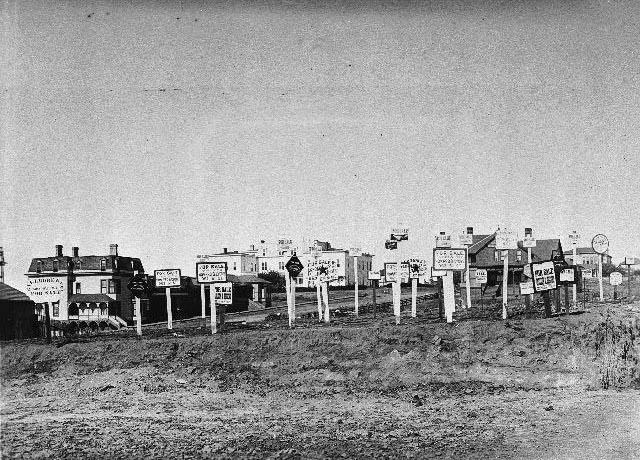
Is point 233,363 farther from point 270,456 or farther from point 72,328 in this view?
point 72,328

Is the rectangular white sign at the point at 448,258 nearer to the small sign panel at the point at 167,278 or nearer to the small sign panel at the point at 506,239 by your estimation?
the small sign panel at the point at 506,239

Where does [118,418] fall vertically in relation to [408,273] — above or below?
below

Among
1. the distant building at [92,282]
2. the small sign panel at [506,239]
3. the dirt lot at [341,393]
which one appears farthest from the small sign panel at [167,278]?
the distant building at [92,282]

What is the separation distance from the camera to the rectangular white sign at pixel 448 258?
23719mm

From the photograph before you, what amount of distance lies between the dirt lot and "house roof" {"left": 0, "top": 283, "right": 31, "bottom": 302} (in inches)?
922

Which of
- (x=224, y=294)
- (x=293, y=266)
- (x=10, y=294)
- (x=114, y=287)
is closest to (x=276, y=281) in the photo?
(x=114, y=287)

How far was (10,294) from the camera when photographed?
1806 inches

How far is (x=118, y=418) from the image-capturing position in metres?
14.7

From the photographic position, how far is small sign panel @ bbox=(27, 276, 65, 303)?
2259 centimetres

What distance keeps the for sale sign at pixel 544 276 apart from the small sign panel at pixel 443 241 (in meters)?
2.87

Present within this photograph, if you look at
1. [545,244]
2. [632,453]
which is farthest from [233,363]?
[545,244]

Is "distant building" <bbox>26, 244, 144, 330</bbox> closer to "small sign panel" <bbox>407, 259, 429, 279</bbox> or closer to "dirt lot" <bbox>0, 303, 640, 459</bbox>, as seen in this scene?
"small sign panel" <bbox>407, 259, 429, 279</bbox>

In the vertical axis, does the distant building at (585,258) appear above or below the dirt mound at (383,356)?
above

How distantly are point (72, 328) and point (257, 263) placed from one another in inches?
2842
